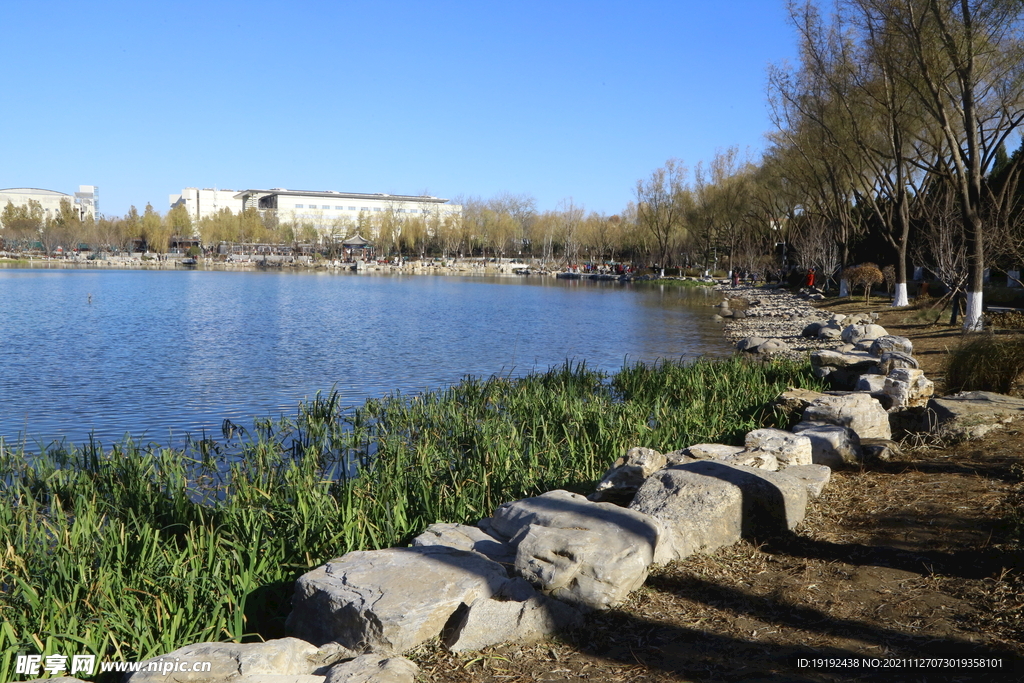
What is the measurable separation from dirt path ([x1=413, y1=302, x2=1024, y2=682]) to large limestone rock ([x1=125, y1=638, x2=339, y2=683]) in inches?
20.6

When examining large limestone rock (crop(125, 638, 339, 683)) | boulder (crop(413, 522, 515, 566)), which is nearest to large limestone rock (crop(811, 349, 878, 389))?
boulder (crop(413, 522, 515, 566))

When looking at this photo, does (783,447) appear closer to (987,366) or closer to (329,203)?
(987,366)

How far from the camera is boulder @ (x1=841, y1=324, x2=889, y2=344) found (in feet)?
60.6

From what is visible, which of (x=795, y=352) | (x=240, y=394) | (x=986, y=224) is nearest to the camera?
(x=240, y=394)

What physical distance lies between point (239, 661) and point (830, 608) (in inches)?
115

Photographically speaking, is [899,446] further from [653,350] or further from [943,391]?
[653,350]

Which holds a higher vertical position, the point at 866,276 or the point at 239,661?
the point at 866,276

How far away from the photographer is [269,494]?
20.5 ft

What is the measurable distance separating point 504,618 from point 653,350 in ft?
58.5

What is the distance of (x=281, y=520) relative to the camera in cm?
539

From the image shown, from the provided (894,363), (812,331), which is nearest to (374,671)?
(894,363)

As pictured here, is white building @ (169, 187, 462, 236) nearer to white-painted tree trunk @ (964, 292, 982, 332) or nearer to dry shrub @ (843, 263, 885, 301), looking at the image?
dry shrub @ (843, 263, 885, 301)

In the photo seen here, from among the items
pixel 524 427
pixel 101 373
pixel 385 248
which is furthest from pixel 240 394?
pixel 385 248

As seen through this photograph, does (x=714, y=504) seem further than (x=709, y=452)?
No
